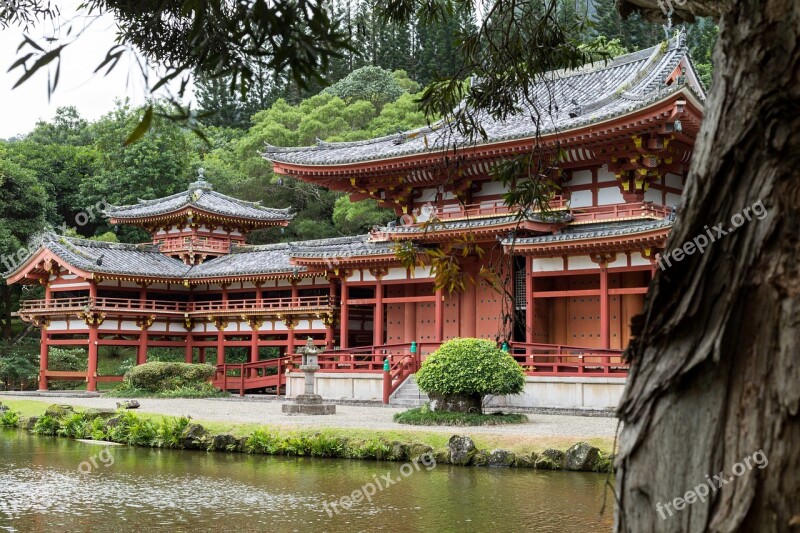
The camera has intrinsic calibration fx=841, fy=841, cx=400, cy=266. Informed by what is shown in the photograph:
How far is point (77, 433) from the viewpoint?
53.8ft

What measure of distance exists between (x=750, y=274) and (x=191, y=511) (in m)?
7.45

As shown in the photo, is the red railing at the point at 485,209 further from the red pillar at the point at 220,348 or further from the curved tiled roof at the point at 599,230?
the red pillar at the point at 220,348

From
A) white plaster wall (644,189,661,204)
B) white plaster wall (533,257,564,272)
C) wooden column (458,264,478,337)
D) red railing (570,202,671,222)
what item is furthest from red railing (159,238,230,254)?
white plaster wall (644,189,661,204)

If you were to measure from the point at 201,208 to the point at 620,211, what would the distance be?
1765cm

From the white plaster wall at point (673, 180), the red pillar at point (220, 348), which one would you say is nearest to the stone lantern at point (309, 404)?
the white plaster wall at point (673, 180)

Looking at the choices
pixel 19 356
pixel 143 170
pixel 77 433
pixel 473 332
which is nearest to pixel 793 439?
pixel 77 433

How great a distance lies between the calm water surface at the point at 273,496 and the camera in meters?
7.95

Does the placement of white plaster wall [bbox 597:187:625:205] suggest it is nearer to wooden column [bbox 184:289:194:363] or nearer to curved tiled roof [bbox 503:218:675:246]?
curved tiled roof [bbox 503:218:675:246]

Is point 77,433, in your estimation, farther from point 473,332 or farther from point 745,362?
point 745,362

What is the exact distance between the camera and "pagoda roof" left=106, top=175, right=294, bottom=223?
3244cm

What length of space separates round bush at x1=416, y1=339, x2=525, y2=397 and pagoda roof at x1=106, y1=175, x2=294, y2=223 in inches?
735

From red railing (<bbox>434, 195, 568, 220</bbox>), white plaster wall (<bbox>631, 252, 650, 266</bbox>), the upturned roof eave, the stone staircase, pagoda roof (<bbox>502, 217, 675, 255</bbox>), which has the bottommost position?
the stone staircase

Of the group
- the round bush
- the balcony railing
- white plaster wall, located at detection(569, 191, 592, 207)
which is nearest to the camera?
the round bush

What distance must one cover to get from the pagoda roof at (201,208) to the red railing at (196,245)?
Answer: 3.71 feet
